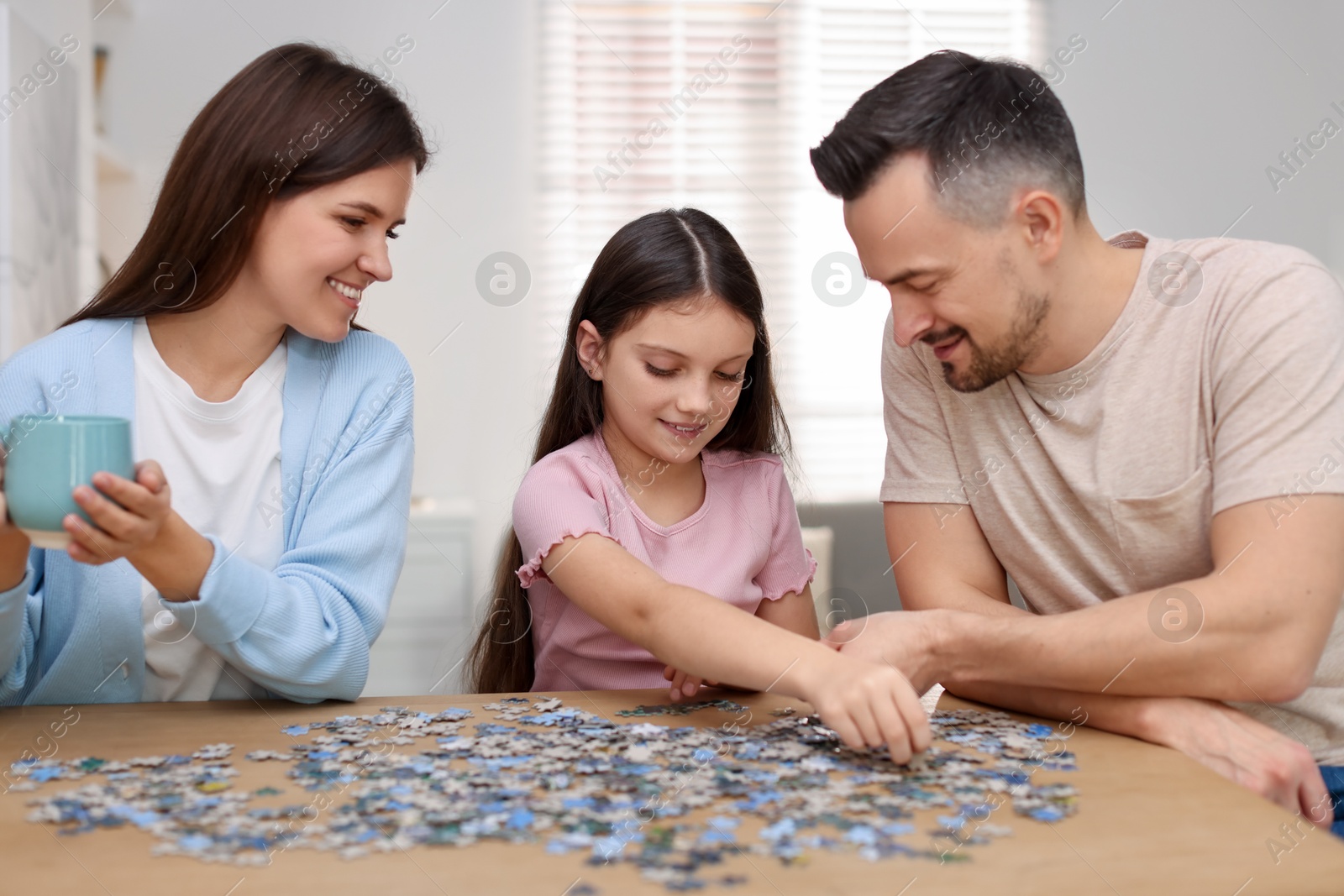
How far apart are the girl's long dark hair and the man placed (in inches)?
12.7

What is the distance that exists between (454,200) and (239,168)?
2.78 meters

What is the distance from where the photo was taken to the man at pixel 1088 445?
4.89 feet

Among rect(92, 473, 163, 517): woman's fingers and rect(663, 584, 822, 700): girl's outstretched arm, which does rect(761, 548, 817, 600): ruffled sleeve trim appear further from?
rect(92, 473, 163, 517): woman's fingers

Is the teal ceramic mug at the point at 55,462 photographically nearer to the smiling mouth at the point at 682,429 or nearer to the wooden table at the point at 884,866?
the wooden table at the point at 884,866

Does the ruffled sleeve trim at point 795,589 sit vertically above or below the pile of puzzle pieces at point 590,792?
above

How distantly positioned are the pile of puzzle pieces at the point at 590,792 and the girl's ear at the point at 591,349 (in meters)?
0.86

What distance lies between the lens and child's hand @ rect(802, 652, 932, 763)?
130cm

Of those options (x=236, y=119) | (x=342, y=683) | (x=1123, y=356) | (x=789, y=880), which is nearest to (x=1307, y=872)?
(x=789, y=880)

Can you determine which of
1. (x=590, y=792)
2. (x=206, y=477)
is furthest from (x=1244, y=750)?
(x=206, y=477)

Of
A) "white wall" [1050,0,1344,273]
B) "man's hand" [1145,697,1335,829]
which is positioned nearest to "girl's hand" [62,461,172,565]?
"man's hand" [1145,697,1335,829]

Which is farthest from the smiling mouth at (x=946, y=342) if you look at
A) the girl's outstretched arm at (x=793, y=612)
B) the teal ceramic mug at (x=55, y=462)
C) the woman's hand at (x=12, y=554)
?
the woman's hand at (x=12, y=554)

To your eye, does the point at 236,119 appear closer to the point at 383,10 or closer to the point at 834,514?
the point at 383,10

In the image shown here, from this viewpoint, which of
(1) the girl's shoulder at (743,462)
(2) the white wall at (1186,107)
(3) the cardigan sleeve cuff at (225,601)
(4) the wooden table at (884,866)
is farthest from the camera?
(2) the white wall at (1186,107)

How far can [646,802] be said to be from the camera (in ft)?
3.84
